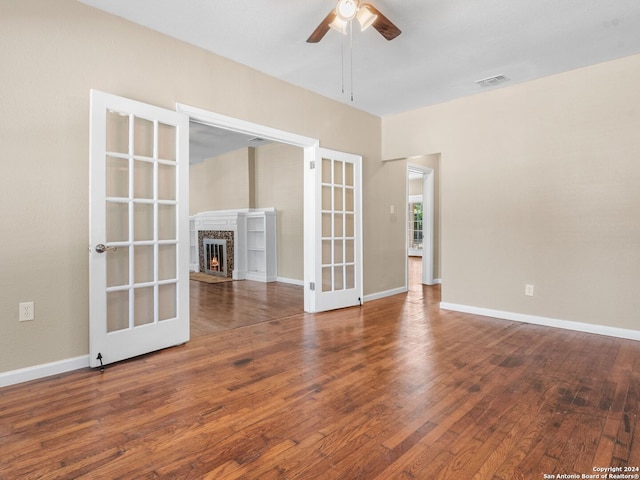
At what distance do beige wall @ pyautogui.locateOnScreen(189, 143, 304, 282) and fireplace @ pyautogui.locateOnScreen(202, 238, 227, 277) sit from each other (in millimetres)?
814

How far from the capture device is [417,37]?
298cm

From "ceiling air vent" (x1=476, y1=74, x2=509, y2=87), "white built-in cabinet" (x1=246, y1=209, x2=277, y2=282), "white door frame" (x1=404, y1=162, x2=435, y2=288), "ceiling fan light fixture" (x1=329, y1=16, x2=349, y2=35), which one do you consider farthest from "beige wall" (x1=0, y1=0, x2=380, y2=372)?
"white door frame" (x1=404, y1=162, x2=435, y2=288)

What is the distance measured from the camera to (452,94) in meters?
4.27

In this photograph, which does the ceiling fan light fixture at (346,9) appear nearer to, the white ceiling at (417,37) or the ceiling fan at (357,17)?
the ceiling fan at (357,17)

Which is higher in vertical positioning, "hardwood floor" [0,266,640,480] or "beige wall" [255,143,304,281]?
"beige wall" [255,143,304,281]

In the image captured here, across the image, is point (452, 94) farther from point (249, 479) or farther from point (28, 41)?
point (249, 479)

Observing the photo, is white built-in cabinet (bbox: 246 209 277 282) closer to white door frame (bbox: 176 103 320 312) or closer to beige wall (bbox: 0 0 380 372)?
white door frame (bbox: 176 103 320 312)

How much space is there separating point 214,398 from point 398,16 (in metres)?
2.97

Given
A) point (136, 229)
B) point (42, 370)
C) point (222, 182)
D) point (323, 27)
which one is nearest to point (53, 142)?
point (136, 229)

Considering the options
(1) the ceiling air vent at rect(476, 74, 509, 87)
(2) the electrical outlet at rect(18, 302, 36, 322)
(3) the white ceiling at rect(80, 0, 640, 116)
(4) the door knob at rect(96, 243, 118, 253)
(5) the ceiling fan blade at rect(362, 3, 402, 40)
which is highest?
(1) the ceiling air vent at rect(476, 74, 509, 87)

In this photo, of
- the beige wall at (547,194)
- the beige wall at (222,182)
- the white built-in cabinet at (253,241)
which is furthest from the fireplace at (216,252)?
the beige wall at (547,194)

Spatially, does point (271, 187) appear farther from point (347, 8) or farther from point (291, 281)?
point (347, 8)

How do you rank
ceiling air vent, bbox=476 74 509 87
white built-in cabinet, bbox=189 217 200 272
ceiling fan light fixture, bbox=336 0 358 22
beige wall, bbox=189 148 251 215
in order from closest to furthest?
ceiling fan light fixture, bbox=336 0 358 22 → ceiling air vent, bbox=476 74 509 87 → beige wall, bbox=189 148 251 215 → white built-in cabinet, bbox=189 217 200 272

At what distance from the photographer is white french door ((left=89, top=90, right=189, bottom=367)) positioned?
2.55 meters
